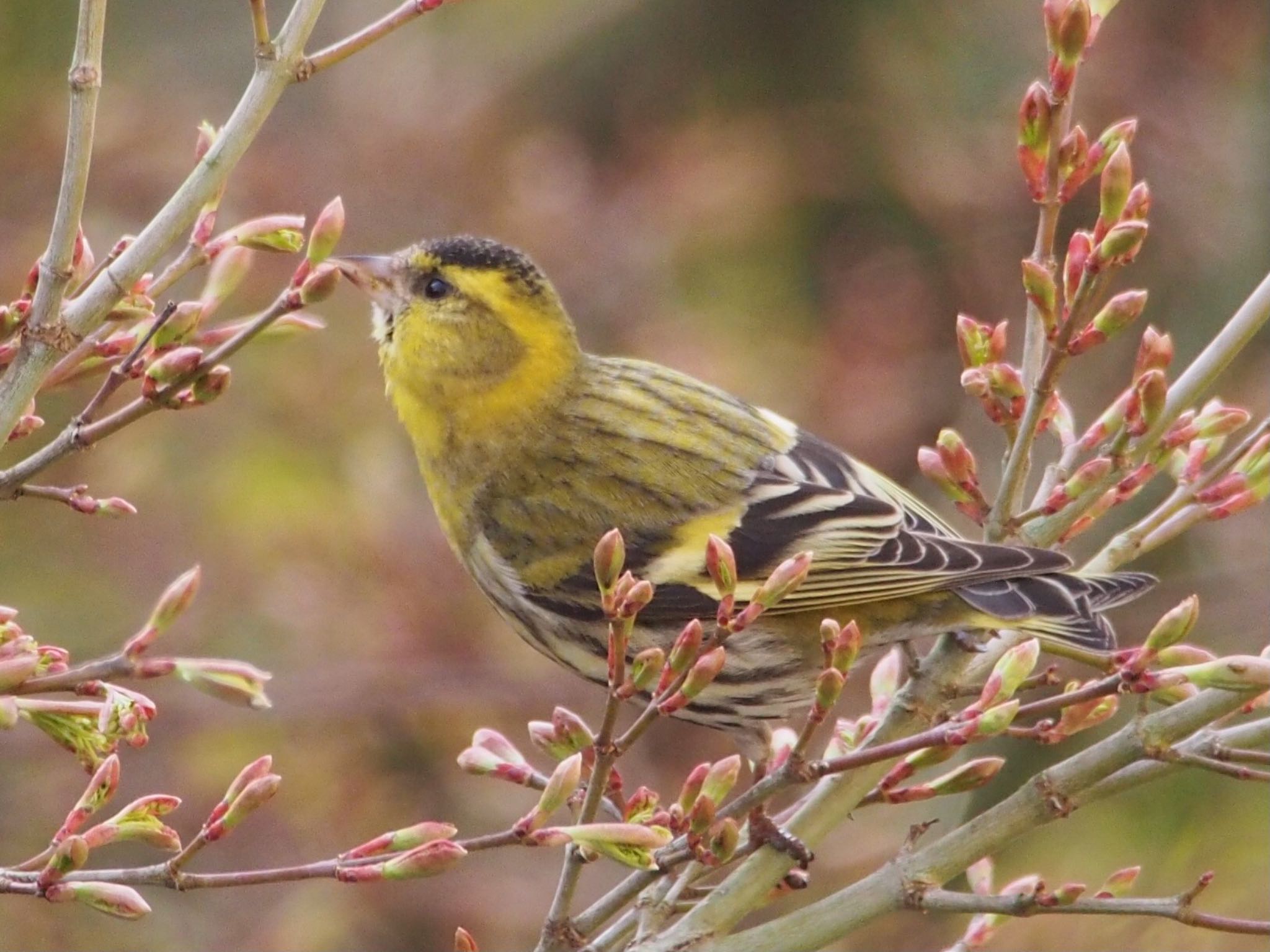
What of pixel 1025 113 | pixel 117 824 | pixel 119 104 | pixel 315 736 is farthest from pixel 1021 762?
pixel 119 104

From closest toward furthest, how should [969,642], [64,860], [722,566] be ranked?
[64,860] → [722,566] → [969,642]

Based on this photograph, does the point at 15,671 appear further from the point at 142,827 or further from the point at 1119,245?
the point at 1119,245

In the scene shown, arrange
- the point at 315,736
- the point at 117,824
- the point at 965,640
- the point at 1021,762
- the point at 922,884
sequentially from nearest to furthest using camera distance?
the point at 117,824, the point at 922,884, the point at 965,640, the point at 1021,762, the point at 315,736

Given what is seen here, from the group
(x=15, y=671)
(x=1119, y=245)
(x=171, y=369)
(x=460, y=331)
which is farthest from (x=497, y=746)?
(x=460, y=331)

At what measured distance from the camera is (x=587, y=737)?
2943 millimetres

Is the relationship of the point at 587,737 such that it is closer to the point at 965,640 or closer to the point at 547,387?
the point at 965,640

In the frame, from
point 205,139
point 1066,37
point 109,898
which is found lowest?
point 109,898

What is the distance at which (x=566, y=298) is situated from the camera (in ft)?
25.0

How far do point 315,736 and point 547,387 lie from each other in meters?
2.41

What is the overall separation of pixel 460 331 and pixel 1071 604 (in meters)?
1.82

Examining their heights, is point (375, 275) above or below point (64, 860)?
above

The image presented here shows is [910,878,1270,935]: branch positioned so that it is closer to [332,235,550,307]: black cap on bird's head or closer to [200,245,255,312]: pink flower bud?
[200,245,255,312]: pink flower bud

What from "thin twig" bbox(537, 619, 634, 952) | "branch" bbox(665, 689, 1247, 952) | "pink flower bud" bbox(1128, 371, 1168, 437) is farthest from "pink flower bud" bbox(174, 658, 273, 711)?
"pink flower bud" bbox(1128, 371, 1168, 437)

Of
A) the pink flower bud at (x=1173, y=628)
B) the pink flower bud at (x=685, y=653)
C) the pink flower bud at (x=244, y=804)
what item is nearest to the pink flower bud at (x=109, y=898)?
the pink flower bud at (x=244, y=804)
